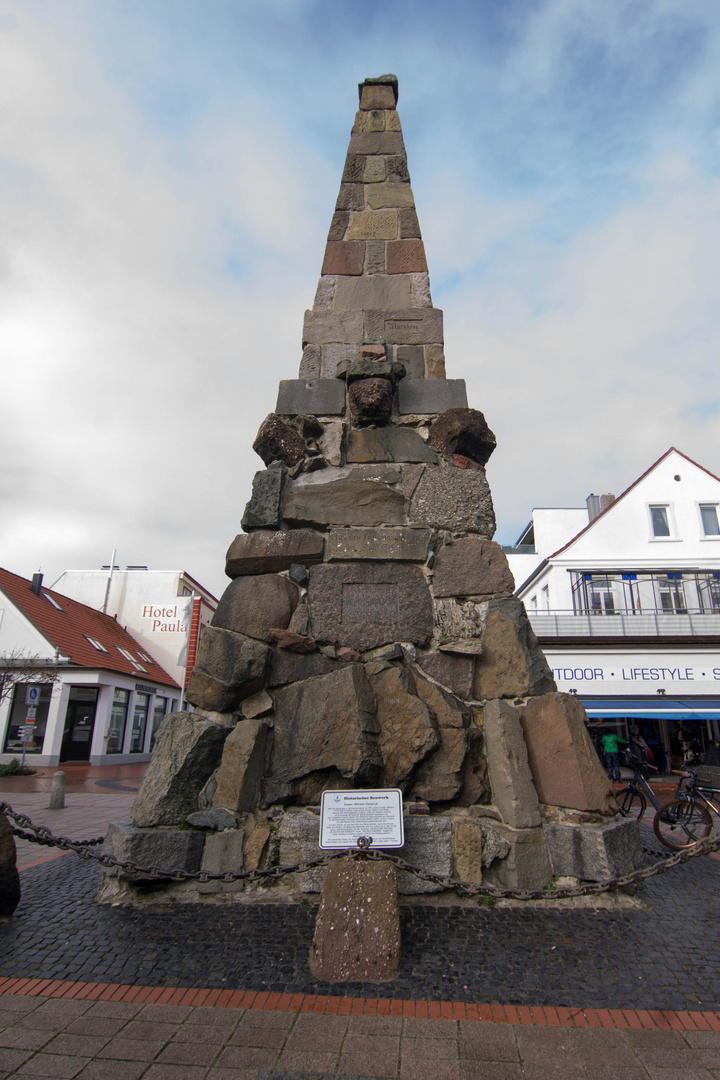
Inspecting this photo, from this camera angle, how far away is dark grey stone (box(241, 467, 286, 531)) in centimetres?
455

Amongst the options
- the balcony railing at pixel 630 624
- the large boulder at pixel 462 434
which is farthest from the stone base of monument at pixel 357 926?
the balcony railing at pixel 630 624

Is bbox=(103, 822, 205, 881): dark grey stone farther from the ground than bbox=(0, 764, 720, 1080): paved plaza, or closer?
farther from the ground

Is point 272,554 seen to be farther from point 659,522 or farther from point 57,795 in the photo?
point 659,522

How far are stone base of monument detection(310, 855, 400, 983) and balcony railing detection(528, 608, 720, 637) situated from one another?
49.1 ft

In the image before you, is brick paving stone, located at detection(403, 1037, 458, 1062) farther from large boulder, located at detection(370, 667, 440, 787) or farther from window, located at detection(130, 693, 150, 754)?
window, located at detection(130, 693, 150, 754)

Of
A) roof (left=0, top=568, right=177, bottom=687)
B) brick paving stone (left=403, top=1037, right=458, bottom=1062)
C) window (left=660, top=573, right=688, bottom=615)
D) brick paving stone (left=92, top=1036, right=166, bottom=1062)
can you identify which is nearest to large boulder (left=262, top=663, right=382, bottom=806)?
brick paving stone (left=403, top=1037, right=458, bottom=1062)

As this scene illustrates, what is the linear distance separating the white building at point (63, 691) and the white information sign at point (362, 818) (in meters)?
16.5

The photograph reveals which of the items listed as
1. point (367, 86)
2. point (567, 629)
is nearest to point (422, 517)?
point (367, 86)

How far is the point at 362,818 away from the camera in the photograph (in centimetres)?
331

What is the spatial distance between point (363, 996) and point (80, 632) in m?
24.6

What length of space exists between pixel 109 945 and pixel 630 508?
20704mm

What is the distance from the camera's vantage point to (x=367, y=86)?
626cm

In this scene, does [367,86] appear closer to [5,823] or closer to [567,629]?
[5,823]

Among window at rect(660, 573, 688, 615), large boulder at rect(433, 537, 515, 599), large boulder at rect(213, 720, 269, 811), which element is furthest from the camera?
window at rect(660, 573, 688, 615)
